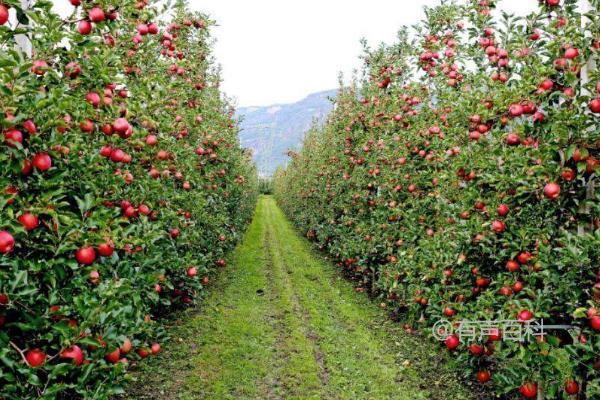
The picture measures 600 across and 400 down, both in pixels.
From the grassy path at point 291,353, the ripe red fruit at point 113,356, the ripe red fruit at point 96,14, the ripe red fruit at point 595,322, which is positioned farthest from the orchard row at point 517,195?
the ripe red fruit at point 96,14

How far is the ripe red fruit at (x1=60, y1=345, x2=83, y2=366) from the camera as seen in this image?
2478 mm

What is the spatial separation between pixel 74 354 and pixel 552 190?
340cm

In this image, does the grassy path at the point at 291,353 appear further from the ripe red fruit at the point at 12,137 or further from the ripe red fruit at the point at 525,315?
the ripe red fruit at the point at 12,137

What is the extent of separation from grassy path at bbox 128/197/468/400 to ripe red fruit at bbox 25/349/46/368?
351cm

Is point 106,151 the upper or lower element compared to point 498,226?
upper

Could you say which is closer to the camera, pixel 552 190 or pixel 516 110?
pixel 552 190

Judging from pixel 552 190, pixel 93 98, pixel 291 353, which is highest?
pixel 93 98

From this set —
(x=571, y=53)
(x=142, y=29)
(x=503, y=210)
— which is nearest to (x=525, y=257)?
(x=503, y=210)

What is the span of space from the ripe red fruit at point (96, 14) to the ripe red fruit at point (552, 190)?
343 centimetres

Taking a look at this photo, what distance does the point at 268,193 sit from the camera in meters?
77.8

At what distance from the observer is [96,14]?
3.03 meters

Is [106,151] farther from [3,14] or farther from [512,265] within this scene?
[512,265]

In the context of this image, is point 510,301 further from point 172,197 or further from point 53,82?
point 172,197

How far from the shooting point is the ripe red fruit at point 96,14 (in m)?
3.03
